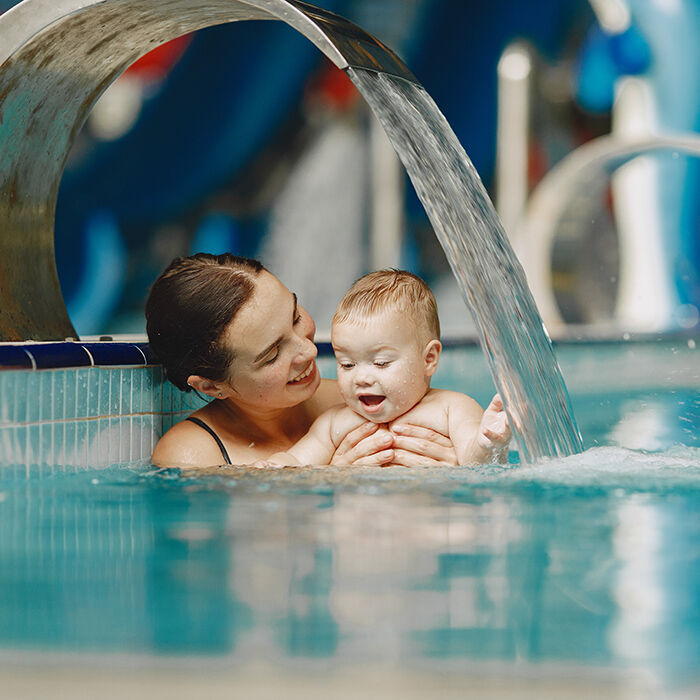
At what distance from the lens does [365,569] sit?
1.51 metres

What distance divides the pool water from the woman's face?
43 cm

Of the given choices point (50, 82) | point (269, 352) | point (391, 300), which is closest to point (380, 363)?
point (391, 300)

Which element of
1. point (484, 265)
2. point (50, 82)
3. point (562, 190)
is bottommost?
point (484, 265)

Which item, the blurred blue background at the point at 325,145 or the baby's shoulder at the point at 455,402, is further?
the blurred blue background at the point at 325,145

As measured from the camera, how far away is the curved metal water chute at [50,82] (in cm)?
279

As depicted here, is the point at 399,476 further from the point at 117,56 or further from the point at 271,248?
the point at 271,248

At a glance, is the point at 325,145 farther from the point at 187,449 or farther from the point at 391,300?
the point at 187,449

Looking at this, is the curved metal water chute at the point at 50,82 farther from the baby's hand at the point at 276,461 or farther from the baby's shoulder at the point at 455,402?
the baby's shoulder at the point at 455,402

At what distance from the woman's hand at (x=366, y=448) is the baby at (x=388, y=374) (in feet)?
0.08

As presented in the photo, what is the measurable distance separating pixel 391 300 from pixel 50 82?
3.70 feet

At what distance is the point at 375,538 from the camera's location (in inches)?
68.1

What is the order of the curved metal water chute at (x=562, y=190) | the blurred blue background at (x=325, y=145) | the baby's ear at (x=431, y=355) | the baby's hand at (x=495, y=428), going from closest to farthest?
the baby's hand at (x=495, y=428), the baby's ear at (x=431, y=355), the curved metal water chute at (x=562, y=190), the blurred blue background at (x=325, y=145)

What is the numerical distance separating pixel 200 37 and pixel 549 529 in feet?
33.7

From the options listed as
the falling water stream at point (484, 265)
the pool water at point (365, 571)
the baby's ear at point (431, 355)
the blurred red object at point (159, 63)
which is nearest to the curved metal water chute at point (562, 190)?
the blurred red object at point (159, 63)
